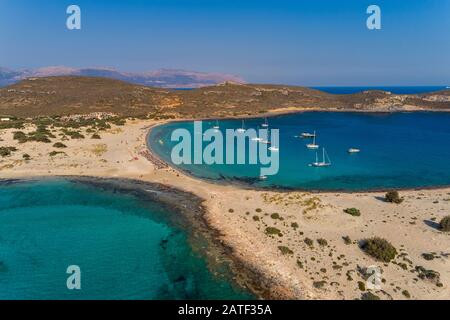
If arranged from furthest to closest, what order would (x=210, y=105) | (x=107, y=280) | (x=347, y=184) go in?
1. (x=210, y=105)
2. (x=347, y=184)
3. (x=107, y=280)

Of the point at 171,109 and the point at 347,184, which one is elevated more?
the point at 171,109

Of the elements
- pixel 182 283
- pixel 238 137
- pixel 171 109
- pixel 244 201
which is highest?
pixel 171 109

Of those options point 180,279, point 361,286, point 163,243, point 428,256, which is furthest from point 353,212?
point 180,279

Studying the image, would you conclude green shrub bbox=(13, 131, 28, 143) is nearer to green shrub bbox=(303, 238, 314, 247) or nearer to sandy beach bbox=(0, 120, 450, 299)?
sandy beach bbox=(0, 120, 450, 299)

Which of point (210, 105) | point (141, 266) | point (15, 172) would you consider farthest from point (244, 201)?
point (210, 105)

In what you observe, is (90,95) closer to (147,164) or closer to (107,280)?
(147,164)

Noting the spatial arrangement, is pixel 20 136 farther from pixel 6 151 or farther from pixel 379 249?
pixel 379 249

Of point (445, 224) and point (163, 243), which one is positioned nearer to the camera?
point (163, 243)
